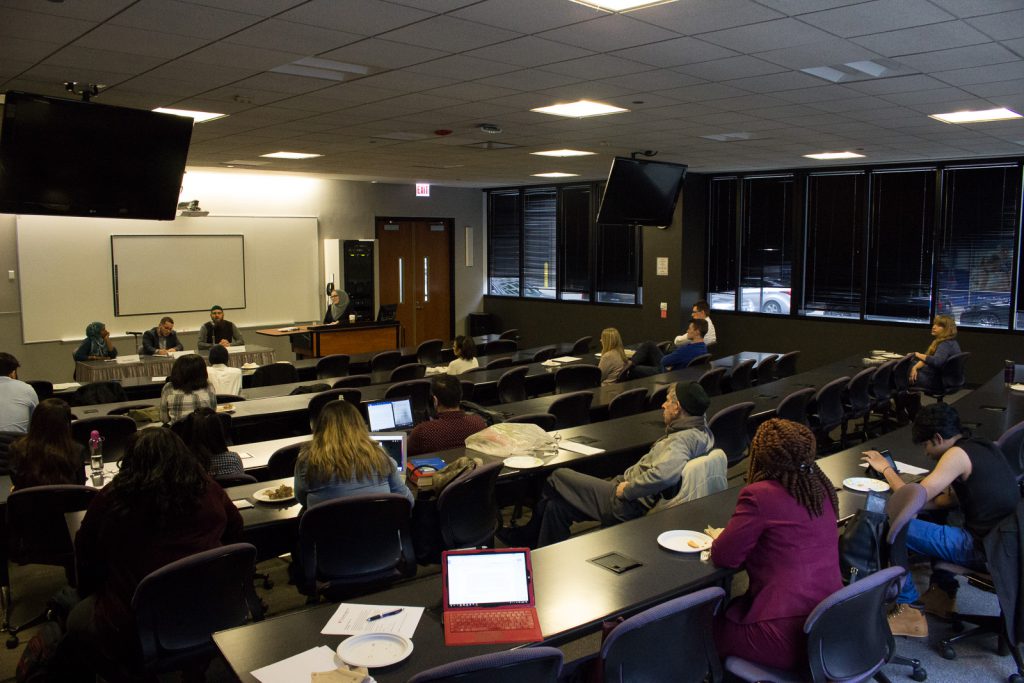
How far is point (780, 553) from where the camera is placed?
2.81m

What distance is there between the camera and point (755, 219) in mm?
12312

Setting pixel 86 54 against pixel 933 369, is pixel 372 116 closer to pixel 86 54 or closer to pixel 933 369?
pixel 86 54

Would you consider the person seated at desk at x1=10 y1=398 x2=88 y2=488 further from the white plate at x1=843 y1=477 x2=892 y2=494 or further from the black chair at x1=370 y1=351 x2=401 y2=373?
the black chair at x1=370 y1=351 x2=401 y2=373

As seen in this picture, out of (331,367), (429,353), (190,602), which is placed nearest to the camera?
(190,602)

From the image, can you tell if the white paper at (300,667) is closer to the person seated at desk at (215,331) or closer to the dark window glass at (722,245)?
the person seated at desk at (215,331)

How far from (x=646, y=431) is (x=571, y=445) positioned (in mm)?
695

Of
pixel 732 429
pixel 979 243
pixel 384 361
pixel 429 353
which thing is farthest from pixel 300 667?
pixel 979 243

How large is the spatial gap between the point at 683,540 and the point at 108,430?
4157mm

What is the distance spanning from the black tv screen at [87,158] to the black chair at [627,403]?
3706mm

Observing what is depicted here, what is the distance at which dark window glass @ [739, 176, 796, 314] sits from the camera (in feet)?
39.4

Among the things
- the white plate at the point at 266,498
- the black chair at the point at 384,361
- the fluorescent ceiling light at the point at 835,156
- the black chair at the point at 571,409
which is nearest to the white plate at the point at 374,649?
the white plate at the point at 266,498

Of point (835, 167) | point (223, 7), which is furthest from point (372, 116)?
point (835, 167)

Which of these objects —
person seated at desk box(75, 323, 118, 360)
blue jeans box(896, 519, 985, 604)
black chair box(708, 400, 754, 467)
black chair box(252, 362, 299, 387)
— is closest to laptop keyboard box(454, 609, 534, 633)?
blue jeans box(896, 519, 985, 604)

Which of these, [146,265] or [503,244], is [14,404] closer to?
[146,265]
